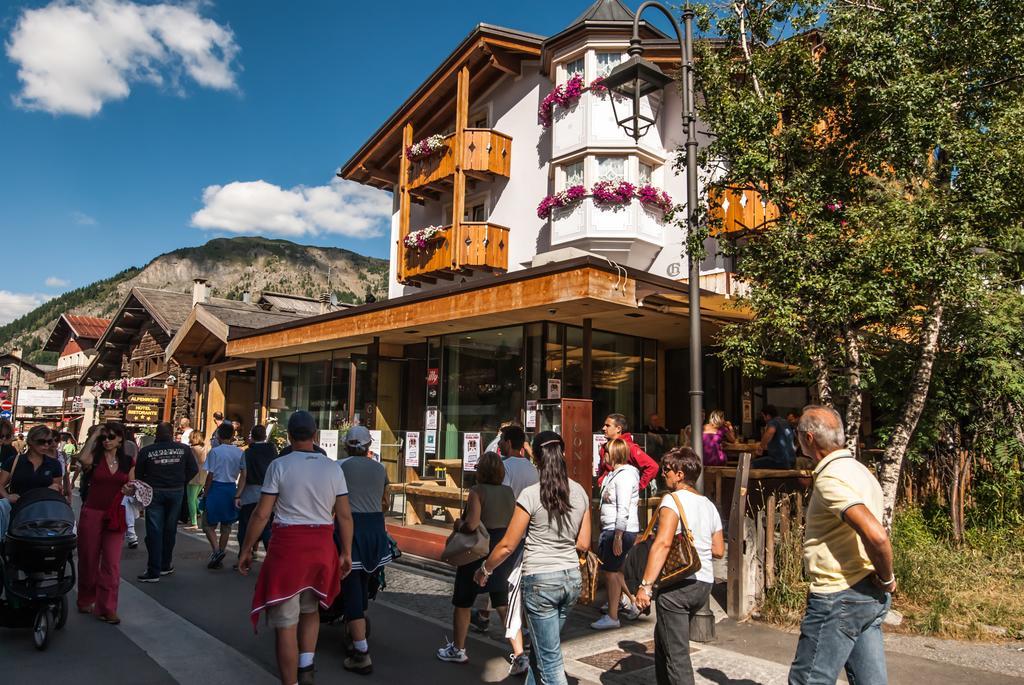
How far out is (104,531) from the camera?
723 cm

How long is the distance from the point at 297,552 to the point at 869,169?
807 cm

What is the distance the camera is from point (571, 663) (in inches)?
241

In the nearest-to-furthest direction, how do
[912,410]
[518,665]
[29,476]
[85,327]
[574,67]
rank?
[518,665]
[29,476]
[912,410]
[574,67]
[85,327]

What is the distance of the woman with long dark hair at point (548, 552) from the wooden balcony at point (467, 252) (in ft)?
49.2

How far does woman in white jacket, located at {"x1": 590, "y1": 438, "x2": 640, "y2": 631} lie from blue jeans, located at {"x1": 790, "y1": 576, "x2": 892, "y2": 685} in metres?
3.49

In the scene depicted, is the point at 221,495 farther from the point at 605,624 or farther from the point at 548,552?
the point at 548,552

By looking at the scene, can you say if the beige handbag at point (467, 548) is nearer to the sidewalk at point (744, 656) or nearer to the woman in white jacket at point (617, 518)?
the sidewalk at point (744, 656)

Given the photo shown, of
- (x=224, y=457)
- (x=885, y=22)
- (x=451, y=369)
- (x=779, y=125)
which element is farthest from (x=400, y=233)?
(x=885, y=22)

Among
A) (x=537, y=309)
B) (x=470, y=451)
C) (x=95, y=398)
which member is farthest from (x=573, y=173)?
(x=95, y=398)

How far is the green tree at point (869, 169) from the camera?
8.25 m

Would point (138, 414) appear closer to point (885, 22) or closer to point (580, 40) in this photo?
point (580, 40)

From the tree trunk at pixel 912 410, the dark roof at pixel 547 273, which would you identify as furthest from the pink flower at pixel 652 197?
the tree trunk at pixel 912 410

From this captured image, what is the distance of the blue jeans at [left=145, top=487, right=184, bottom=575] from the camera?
8.94 m

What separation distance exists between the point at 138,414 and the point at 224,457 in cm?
1658
